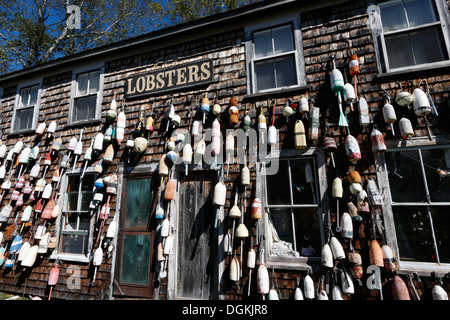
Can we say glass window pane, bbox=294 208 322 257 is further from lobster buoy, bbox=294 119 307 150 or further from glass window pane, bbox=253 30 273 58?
glass window pane, bbox=253 30 273 58

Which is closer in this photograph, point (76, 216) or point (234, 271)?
point (234, 271)

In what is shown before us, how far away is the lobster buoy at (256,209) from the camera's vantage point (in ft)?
11.6

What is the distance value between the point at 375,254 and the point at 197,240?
2765mm

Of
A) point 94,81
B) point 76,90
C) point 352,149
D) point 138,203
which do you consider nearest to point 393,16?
point 352,149

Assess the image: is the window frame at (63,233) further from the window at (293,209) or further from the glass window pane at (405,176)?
the glass window pane at (405,176)

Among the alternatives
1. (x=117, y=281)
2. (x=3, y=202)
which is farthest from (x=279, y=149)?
(x=3, y=202)

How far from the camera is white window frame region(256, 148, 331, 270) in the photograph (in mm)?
3396

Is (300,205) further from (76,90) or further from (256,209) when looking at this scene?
(76,90)

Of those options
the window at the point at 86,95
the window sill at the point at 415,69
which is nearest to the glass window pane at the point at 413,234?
the window sill at the point at 415,69

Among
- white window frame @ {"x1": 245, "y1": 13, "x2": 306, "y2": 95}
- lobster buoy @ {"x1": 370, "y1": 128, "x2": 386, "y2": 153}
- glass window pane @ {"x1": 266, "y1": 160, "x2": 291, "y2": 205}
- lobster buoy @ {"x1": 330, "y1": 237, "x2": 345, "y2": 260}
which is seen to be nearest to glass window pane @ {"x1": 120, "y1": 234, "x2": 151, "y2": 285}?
glass window pane @ {"x1": 266, "y1": 160, "x2": 291, "y2": 205}

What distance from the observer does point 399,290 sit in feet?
9.37

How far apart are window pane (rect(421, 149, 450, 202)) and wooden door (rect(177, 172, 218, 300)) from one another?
3.32m

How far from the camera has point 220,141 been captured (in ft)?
13.5
